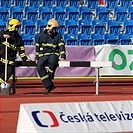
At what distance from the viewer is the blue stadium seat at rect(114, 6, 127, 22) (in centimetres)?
2445

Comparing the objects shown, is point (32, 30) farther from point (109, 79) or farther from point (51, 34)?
point (51, 34)

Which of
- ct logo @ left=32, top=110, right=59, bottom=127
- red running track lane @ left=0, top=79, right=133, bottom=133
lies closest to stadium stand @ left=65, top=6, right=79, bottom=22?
red running track lane @ left=0, top=79, right=133, bottom=133

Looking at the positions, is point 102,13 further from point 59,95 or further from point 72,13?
point 59,95

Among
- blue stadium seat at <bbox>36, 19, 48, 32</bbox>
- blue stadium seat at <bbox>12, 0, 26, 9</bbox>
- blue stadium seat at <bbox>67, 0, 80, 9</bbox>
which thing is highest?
blue stadium seat at <bbox>12, 0, 26, 9</bbox>

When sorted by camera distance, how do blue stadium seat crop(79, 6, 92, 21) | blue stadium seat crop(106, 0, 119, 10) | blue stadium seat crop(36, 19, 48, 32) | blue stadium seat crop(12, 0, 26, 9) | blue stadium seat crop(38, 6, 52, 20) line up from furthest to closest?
blue stadium seat crop(106, 0, 119, 10), blue stadium seat crop(79, 6, 92, 21), blue stadium seat crop(12, 0, 26, 9), blue stadium seat crop(38, 6, 52, 20), blue stadium seat crop(36, 19, 48, 32)

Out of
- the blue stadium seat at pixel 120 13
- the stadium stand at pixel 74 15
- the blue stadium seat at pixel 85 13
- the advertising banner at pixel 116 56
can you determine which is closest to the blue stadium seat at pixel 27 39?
the stadium stand at pixel 74 15

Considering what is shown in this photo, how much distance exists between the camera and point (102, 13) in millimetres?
24141

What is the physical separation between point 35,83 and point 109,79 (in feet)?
12.2

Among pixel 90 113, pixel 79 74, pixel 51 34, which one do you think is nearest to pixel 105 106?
pixel 90 113

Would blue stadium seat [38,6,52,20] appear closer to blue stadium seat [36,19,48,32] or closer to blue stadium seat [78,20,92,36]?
blue stadium seat [36,19,48,32]

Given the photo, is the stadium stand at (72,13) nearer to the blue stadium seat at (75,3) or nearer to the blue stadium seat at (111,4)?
the blue stadium seat at (75,3)

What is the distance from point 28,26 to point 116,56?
466cm

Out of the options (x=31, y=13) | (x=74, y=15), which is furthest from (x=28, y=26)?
(x=74, y=15)

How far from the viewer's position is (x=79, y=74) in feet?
65.6
